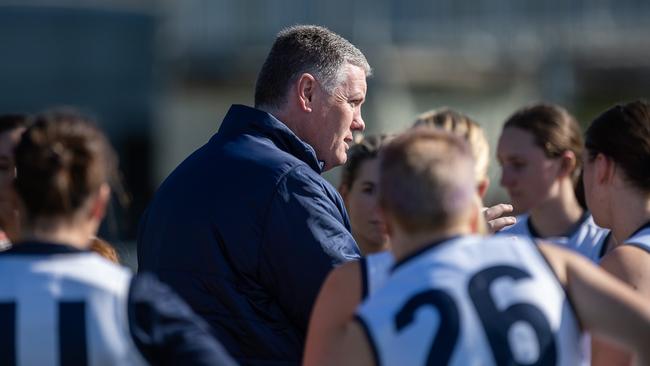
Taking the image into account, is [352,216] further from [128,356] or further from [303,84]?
[128,356]

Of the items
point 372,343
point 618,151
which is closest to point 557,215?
point 618,151

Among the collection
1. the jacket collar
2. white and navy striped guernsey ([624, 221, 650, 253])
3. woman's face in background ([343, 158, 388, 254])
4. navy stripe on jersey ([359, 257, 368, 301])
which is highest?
the jacket collar

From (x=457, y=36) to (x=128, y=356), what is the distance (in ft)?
55.3

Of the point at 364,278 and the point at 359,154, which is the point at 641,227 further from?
the point at 359,154

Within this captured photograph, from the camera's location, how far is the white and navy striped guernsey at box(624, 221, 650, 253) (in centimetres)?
387

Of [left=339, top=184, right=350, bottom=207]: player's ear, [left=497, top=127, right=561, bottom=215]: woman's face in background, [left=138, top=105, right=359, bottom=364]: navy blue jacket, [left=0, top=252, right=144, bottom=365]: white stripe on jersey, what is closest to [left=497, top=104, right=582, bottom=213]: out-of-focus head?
[left=497, top=127, right=561, bottom=215]: woman's face in background

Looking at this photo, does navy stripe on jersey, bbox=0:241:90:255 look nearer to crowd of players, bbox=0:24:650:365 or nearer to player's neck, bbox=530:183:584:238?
crowd of players, bbox=0:24:650:365

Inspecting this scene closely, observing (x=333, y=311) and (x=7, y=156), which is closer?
(x=333, y=311)

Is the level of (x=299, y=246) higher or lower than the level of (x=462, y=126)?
lower

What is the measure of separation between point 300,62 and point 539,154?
78.3 inches

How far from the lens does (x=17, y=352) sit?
286 centimetres

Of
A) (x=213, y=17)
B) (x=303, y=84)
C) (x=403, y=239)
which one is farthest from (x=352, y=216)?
(x=213, y=17)

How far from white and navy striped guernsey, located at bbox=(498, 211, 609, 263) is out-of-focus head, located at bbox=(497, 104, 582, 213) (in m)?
0.12

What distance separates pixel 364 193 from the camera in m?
5.41
